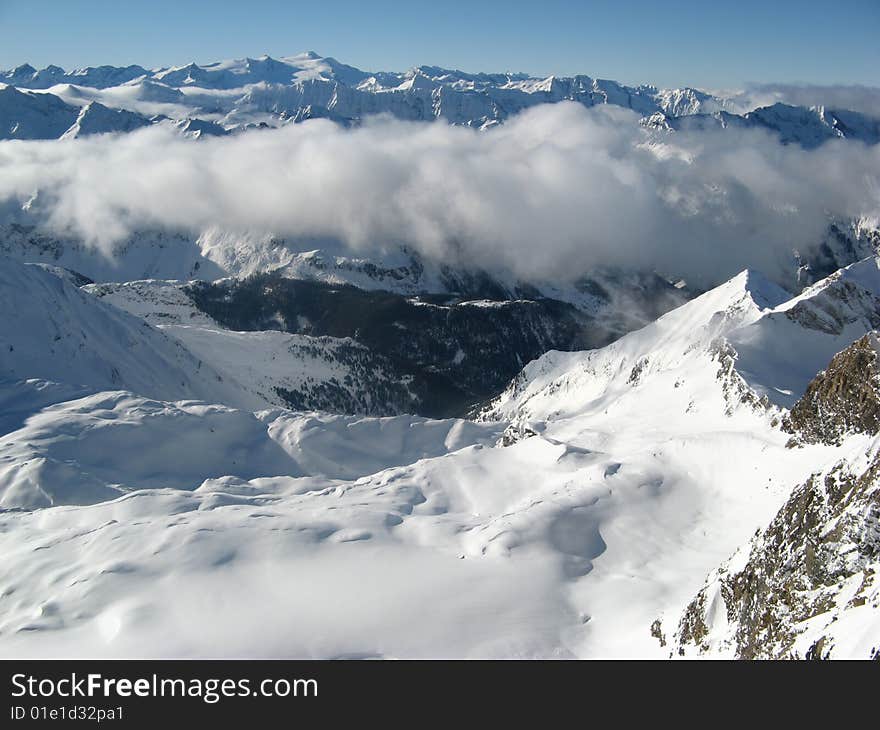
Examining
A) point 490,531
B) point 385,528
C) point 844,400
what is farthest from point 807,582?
point 385,528

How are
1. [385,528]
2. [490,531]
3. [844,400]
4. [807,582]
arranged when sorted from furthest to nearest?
1. [385,528]
2. [490,531]
3. [844,400]
4. [807,582]

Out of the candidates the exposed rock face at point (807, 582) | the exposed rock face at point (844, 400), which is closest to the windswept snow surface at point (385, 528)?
the exposed rock face at point (844, 400)

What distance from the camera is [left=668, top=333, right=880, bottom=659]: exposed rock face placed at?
31250mm

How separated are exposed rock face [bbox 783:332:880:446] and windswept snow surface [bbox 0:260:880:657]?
2444mm

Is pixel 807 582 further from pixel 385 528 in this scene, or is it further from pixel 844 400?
pixel 385 528

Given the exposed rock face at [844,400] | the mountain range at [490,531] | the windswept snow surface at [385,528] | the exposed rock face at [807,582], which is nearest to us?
the exposed rock face at [807,582]

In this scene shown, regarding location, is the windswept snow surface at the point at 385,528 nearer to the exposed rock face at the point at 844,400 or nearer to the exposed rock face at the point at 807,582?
the exposed rock face at the point at 844,400

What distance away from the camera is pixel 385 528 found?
79.8 meters

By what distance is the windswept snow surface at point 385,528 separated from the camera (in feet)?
188

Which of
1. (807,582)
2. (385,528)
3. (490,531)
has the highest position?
(807,582)

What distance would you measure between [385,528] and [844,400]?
47187 mm

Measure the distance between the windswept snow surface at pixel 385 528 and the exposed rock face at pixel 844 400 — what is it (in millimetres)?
2444

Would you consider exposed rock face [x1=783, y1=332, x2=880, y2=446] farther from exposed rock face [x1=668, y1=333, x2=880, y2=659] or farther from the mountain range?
exposed rock face [x1=668, y1=333, x2=880, y2=659]

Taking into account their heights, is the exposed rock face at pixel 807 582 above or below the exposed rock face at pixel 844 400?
below
